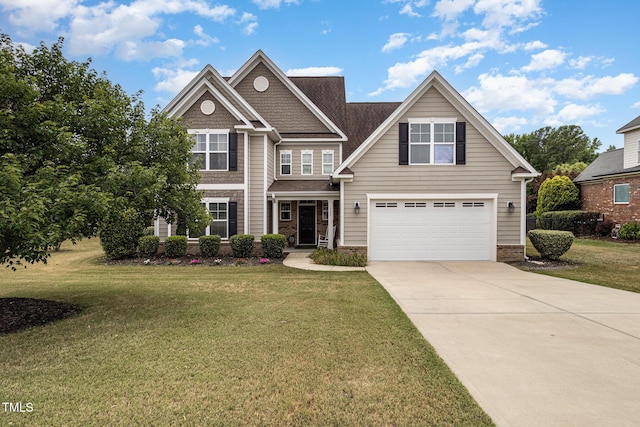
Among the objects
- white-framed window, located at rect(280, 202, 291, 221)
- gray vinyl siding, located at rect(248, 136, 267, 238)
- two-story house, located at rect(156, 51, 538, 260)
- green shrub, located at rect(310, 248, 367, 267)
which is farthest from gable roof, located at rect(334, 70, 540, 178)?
white-framed window, located at rect(280, 202, 291, 221)

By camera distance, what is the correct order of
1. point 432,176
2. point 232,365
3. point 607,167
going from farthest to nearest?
point 607,167 < point 432,176 < point 232,365

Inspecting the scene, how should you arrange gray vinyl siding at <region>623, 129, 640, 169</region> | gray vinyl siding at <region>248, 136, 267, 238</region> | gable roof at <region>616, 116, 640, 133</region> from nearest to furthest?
gray vinyl siding at <region>248, 136, 267, 238</region> < gable roof at <region>616, 116, 640, 133</region> < gray vinyl siding at <region>623, 129, 640, 169</region>

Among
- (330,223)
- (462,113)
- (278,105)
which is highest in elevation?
(278,105)

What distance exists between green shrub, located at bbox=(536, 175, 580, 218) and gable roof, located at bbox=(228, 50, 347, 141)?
18.3 metres

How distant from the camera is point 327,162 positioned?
17656 mm

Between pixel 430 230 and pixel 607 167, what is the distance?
18397 millimetres

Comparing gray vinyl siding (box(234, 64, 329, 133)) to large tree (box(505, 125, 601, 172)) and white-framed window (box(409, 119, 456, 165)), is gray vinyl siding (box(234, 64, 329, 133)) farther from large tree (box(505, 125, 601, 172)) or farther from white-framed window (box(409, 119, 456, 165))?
large tree (box(505, 125, 601, 172))

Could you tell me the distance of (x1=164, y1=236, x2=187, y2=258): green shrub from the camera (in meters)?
14.2

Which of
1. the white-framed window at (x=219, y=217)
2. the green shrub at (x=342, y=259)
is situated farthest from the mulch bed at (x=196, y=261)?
the green shrub at (x=342, y=259)

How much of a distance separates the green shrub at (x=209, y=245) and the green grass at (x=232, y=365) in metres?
6.31

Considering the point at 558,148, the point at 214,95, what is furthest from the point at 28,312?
the point at 558,148

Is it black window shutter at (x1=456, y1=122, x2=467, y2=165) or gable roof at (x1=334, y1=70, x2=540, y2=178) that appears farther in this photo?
black window shutter at (x1=456, y1=122, x2=467, y2=165)

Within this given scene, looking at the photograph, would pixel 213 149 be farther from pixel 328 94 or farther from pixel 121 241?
pixel 328 94

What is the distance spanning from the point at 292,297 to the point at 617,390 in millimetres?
5530
